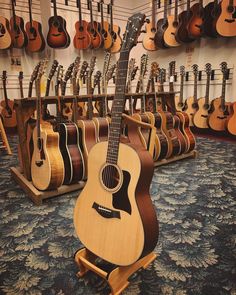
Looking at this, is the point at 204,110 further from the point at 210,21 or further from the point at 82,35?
the point at 82,35

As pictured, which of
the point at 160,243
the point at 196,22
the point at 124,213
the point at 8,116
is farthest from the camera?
the point at 8,116

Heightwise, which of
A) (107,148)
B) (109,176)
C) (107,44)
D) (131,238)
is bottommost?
(131,238)

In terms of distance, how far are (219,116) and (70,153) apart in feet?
9.50

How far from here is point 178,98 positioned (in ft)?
16.1

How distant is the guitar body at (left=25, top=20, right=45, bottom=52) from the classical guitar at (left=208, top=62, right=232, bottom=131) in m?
3.18

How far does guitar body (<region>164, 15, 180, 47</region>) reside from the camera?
460 cm

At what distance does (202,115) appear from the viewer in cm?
436

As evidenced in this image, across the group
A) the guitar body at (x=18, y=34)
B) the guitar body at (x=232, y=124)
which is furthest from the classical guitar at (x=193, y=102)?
the guitar body at (x=18, y=34)

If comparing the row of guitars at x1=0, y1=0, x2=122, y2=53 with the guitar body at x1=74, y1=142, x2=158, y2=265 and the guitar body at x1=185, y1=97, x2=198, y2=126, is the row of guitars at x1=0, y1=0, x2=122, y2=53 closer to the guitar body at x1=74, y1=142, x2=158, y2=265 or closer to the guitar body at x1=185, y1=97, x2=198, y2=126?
the guitar body at x1=185, y1=97, x2=198, y2=126

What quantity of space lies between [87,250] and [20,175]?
142 cm

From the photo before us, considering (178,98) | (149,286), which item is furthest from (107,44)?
(149,286)

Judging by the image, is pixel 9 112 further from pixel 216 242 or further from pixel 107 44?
pixel 216 242

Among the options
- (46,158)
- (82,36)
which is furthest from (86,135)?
(82,36)

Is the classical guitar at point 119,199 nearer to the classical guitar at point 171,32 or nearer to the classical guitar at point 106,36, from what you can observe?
the classical guitar at point 171,32
